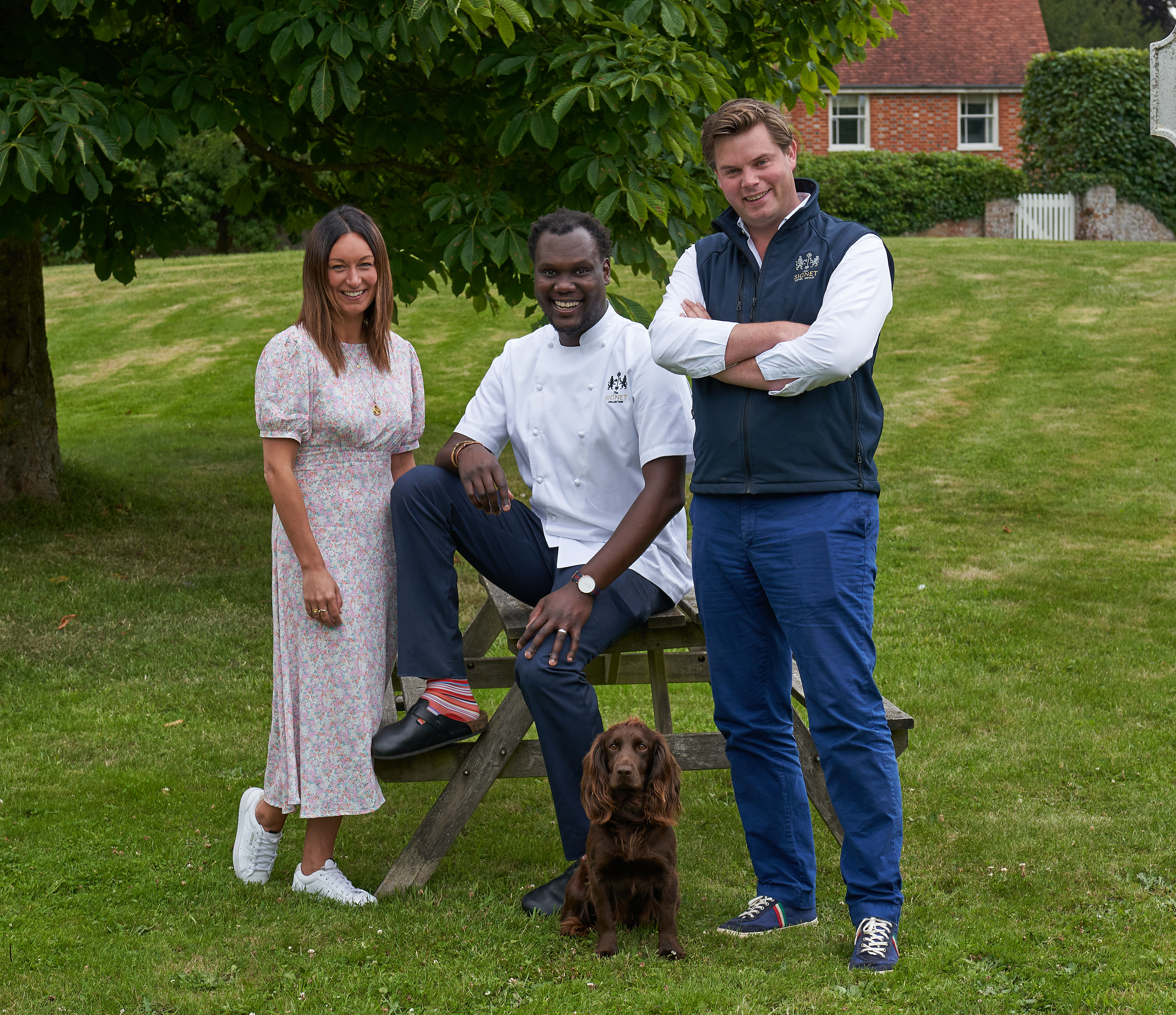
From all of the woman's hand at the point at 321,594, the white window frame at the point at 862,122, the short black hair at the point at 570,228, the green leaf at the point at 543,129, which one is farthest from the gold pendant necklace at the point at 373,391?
the white window frame at the point at 862,122

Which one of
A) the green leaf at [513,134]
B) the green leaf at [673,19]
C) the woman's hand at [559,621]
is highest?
the green leaf at [673,19]

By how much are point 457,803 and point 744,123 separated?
2.28m

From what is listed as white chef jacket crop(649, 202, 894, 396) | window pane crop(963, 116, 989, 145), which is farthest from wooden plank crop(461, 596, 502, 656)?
window pane crop(963, 116, 989, 145)

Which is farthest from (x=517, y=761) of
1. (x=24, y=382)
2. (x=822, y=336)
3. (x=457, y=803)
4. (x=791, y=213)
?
(x=24, y=382)

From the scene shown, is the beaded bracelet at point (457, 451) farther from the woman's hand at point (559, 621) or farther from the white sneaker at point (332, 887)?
the white sneaker at point (332, 887)

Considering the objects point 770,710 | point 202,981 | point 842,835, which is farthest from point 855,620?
point 202,981

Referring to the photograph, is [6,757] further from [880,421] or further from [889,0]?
[889,0]

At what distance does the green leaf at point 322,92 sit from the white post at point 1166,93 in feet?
11.6

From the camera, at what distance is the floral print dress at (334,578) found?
12.8ft

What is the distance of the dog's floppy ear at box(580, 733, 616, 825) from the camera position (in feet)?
11.4

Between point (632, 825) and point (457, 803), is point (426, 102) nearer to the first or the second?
point (457, 803)

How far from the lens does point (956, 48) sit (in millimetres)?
29875

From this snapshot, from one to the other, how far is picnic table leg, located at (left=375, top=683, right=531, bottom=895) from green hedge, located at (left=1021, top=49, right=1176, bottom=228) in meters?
25.2

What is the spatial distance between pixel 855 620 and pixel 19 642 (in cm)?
530
